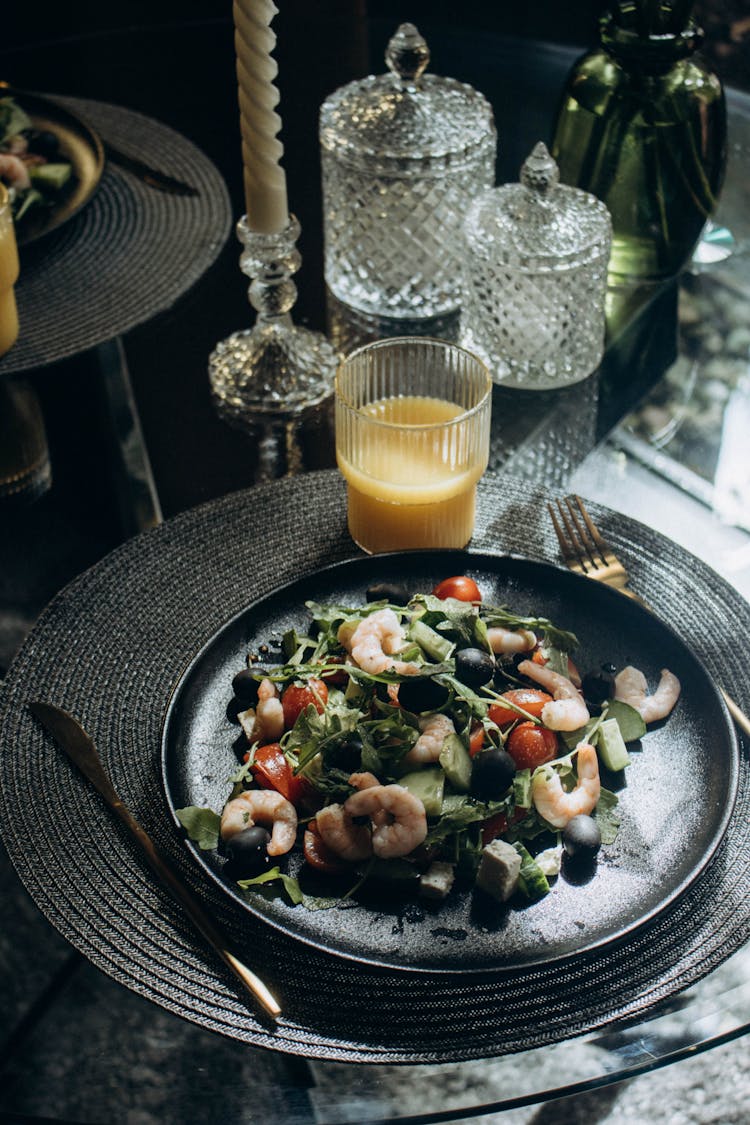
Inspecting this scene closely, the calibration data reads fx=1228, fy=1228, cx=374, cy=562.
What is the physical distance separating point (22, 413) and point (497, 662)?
74cm

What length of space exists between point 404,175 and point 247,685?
2.60 ft

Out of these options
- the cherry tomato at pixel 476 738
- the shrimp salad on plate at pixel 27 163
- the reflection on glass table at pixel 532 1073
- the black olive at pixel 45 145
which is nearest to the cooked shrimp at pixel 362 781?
the cherry tomato at pixel 476 738

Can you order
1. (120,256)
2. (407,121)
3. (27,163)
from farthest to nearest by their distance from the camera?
(27,163), (120,256), (407,121)

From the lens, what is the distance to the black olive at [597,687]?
46.1 inches

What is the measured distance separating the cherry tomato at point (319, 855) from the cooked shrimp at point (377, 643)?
0.17 m

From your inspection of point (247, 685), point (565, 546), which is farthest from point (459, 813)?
point (565, 546)

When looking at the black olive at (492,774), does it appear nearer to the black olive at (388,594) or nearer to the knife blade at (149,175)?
the black olive at (388,594)

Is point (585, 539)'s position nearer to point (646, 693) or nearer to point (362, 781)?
point (646, 693)

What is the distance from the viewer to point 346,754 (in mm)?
1076

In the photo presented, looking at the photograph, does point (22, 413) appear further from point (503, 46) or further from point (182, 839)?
point (503, 46)

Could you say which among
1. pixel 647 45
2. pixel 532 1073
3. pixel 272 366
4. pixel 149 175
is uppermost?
pixel 647 45

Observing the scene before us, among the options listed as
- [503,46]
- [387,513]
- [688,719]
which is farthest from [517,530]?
[503,46]

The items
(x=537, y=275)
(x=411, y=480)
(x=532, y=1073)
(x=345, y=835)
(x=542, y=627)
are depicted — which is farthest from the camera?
(x=537, y=275)

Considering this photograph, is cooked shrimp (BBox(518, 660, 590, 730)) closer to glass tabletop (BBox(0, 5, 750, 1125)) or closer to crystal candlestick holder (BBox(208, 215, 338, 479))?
glass tabletop (BBox(0, 5, 750, 1125))
